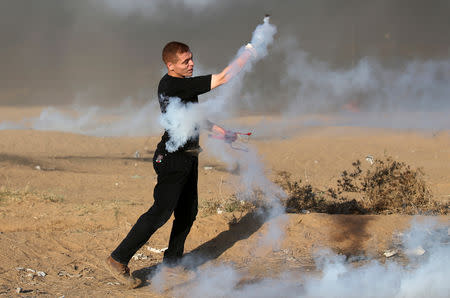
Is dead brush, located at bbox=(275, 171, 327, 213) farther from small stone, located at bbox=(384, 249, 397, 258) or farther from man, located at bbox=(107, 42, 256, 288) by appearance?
man, located at bbox=(107, 42, 256, 288)

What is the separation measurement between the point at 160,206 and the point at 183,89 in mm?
925

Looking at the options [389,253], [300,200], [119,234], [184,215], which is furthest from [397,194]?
[119,234]

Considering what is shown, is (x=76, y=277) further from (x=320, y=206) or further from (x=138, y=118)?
(x=138, y=118)

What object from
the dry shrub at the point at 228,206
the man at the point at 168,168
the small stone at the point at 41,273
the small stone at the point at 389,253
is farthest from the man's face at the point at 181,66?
the dry shrub at the point at 228,206

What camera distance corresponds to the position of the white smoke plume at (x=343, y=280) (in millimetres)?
3676

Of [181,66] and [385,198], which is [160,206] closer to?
[181,66]

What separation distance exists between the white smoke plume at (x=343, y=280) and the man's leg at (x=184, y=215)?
284mm

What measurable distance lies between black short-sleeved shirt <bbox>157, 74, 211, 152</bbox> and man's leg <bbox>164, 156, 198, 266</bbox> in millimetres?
285

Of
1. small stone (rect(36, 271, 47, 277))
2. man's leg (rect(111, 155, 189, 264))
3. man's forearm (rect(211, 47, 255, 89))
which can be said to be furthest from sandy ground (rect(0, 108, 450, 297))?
man's forearm (rect(211, 47, 255, 89))

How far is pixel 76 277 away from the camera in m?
4.63

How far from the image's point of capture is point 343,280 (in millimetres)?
4023

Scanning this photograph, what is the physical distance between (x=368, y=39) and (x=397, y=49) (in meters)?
1.36

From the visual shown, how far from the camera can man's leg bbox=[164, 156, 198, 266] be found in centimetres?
436

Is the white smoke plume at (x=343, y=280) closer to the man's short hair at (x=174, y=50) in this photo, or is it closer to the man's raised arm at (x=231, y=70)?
the man's raised arm at (x=231, y=70)
